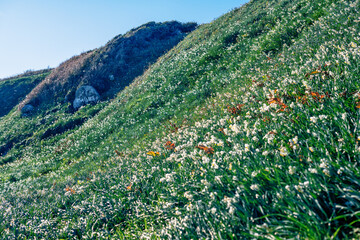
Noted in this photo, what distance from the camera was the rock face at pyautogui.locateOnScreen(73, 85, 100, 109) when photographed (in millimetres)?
28386

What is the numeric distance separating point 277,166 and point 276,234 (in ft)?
2.98

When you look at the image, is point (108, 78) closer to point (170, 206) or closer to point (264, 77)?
point (264, 77)

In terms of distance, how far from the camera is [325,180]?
2.42m

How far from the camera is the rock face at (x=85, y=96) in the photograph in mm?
28386

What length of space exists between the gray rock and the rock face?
716 centimetres

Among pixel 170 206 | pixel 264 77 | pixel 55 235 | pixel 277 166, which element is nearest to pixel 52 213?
pixel 55 235

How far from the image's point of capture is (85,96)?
28844 millimetres

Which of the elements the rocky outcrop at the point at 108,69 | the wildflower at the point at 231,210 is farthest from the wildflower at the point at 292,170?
the rocky outcrop at the point at 108,69

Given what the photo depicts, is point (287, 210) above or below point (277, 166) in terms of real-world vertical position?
below

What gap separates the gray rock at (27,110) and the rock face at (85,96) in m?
7.16

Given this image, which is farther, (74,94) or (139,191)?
(74,94)

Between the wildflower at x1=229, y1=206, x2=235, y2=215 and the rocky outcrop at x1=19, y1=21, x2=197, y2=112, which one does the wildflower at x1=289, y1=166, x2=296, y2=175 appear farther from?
the rocky outcrop at x1=19, y1=21, x2=197, y2=112

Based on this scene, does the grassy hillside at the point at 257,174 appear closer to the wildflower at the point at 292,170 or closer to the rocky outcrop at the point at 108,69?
the wildflower at the point at 292,170

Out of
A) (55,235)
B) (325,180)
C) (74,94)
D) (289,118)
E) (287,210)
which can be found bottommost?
(55,235)
